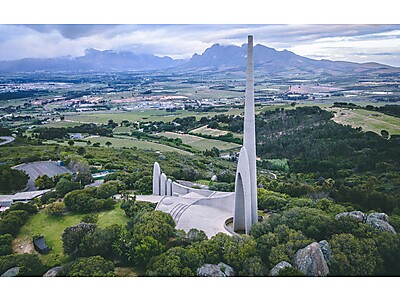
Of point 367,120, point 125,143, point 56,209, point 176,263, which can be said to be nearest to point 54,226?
point 56,209

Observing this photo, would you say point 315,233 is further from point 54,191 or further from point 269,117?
point 269,117

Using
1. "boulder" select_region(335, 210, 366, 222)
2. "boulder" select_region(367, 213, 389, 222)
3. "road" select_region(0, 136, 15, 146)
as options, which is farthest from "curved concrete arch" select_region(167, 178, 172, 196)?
"road" select_region(0, 136, 15, 146)

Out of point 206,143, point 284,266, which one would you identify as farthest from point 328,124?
Answer: point 284,266

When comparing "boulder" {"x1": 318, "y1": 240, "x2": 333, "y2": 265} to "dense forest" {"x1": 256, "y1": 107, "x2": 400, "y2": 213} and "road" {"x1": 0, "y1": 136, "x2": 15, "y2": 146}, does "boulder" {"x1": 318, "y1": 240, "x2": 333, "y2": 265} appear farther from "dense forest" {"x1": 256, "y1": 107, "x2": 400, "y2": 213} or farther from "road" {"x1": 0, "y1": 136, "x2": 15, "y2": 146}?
"road" {"x1": 0, "y1": 136, "x2": 15, "y2": 146}

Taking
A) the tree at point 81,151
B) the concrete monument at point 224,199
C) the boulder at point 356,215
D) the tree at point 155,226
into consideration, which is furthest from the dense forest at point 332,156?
the tree at point 81,151

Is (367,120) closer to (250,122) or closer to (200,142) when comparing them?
(200,142)

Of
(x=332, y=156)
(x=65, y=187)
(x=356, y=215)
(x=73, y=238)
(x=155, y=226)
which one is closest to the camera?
(x=73, y=238)
